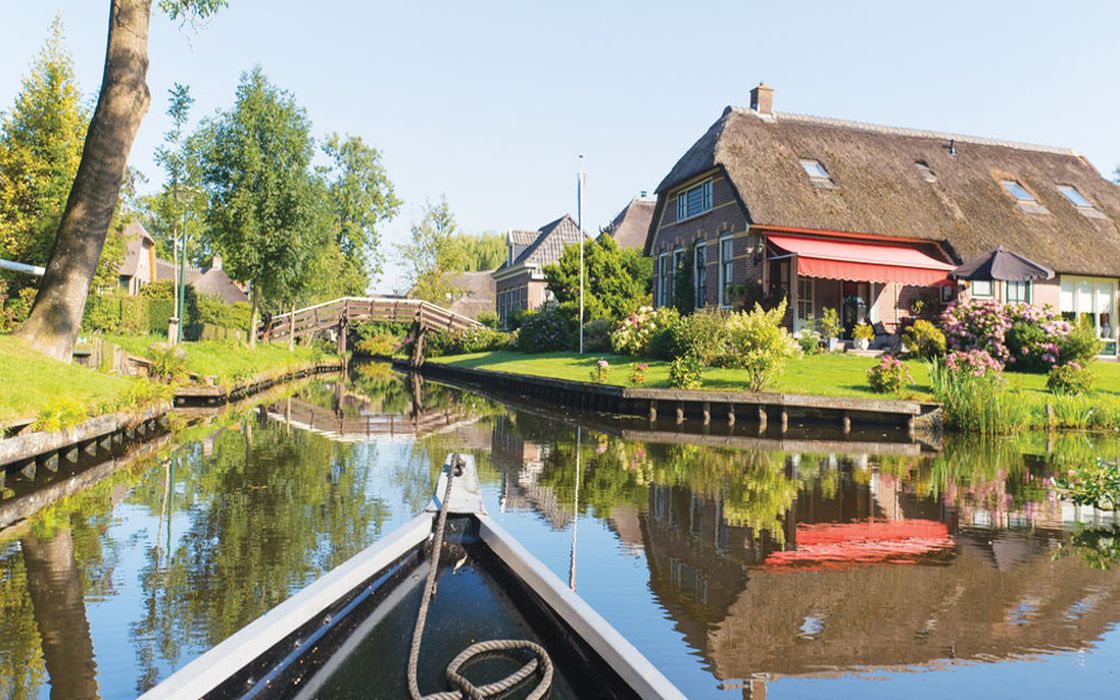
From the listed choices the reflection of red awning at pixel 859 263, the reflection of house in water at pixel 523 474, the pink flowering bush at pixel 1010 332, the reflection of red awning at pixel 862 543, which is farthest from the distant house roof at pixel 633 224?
the reflection of red awning at pixel 862 543

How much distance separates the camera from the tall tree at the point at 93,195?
41.6 ft

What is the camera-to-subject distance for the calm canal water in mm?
4340

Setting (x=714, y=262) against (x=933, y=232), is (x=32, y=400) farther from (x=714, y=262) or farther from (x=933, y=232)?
(x=933, y=232)

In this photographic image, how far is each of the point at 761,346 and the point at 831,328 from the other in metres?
6.85

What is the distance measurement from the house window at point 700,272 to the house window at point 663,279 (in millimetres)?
2141

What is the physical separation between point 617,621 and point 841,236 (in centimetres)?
2179

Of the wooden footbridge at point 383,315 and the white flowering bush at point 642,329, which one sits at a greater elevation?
the wooden footbridge at point 383,315

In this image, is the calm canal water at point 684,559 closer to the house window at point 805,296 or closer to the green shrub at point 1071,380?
the green shrub at point 1071,380

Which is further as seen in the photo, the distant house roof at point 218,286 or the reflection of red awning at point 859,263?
the distant house roof at point 218,286

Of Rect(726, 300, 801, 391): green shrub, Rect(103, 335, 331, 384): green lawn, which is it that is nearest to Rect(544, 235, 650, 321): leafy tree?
Rect(103, 335, 331, 384): green lawn

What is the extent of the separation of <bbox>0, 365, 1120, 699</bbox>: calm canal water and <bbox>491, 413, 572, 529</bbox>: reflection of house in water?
56 millimetres

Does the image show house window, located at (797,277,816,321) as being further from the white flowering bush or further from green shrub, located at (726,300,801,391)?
green shrub, located at (726,300,801,391)

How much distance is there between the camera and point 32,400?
9531mm

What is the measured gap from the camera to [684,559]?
6.46 metres
